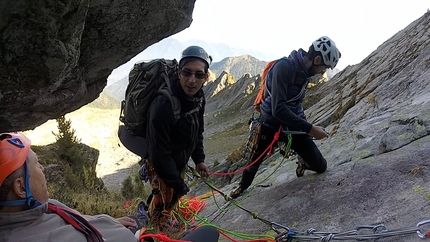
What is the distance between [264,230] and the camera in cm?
507

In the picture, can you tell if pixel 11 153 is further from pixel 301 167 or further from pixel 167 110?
pixel 301 167

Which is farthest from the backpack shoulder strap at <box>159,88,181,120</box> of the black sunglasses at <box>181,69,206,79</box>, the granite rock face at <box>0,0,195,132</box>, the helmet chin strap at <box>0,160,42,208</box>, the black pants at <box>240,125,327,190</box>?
the black pants at <box>240,125,327,190</box>

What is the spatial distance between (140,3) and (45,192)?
198 centimetres

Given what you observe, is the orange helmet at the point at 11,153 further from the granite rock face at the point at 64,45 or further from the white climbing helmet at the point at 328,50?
the white climbing helmet at the point at 328,50

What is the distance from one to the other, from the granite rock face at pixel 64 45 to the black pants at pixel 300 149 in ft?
9.73

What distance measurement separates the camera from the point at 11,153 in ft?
8.48

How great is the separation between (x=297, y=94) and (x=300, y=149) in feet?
3.37

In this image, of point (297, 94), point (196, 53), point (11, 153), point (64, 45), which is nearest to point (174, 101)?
point (196, 53)

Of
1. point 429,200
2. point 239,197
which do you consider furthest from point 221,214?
point 429,200

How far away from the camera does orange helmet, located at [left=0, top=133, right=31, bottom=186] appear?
249 cm

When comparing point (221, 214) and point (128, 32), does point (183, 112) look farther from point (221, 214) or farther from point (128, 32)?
point (221, 214)

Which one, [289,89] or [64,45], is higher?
[64,45]

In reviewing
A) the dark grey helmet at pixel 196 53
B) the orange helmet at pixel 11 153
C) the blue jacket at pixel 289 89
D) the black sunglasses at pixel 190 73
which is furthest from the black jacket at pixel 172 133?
the orange helmet at pixel 11 153

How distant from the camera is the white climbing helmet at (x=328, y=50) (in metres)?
5.56
